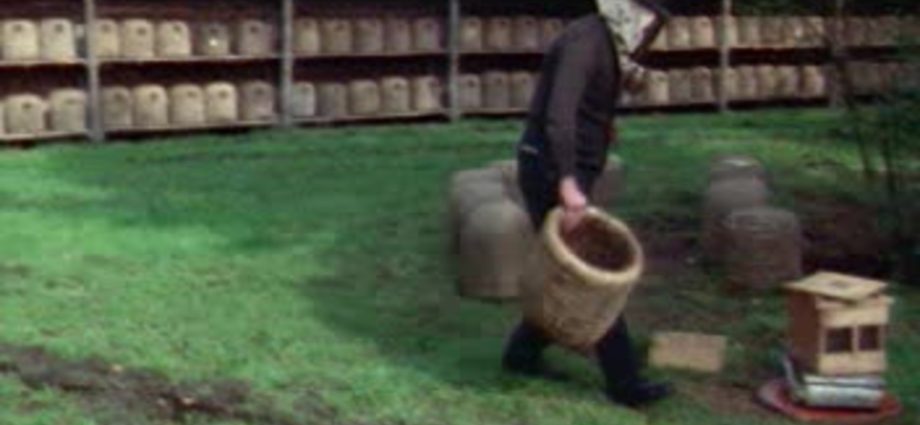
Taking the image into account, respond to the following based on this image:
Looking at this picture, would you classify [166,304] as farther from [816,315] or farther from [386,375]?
[816,315]

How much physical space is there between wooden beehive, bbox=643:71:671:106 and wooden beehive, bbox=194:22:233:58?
4690mm

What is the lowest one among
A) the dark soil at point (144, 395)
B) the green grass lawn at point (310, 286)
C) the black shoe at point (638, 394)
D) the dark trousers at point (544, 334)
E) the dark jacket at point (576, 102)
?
the green grass lawn at point (310, 286)

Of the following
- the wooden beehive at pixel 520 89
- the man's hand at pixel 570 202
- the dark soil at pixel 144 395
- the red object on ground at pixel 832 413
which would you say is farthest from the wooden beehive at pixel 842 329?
the wooden beehive at pixel 520 89

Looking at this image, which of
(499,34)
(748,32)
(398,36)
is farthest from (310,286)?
(748,32)

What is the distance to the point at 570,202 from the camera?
628 cm

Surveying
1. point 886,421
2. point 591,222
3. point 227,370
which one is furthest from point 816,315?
point 227,370

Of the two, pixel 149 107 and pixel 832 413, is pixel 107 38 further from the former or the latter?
pixel 832 413

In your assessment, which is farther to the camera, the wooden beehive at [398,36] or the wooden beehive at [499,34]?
the wooden beehive at [499,34]

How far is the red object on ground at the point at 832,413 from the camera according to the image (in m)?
6.49

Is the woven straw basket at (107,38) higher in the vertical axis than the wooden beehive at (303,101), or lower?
higher

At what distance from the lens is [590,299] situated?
614 centimetres

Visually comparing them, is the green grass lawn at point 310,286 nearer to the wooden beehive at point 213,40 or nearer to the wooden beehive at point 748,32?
the wooden beehive at point 213,40

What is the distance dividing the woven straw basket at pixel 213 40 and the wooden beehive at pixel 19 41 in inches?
61.3

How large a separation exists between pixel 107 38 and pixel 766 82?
24.7ft
